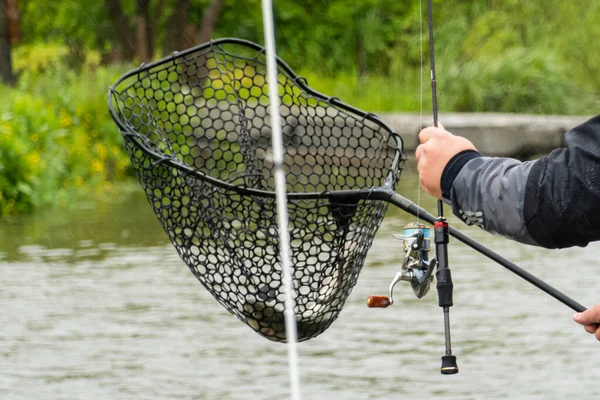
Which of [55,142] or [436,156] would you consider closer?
[436,156]

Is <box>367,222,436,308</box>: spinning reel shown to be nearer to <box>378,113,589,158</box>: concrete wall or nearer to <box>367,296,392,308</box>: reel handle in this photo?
<box>367,296,392,308</box>: reel handle

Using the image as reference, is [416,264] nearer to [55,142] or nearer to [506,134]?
[55,142]

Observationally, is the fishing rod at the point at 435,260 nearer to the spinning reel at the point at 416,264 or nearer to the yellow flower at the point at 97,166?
the spinning reel at the point at 416,264

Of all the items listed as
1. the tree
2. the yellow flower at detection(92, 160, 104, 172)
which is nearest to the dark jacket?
the yellow flower at detection(92, 160, 104, 172)

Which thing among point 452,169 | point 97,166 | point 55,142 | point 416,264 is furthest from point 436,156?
point 97,166

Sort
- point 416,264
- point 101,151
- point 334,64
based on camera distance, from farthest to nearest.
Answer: point 334,64 < point 101,151 < point 416,264

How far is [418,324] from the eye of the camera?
6465 millimetres

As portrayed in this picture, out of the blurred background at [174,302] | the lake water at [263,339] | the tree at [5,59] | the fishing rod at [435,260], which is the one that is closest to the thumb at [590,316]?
the fishing rod at [435,260]

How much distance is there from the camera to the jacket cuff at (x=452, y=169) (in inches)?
101

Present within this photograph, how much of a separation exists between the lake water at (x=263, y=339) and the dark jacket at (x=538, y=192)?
2696 mm

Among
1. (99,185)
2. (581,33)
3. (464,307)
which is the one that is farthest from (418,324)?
(581,33)

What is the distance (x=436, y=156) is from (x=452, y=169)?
5cm

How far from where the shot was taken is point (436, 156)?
8.48 ft

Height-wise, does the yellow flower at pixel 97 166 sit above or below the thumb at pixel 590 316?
below
